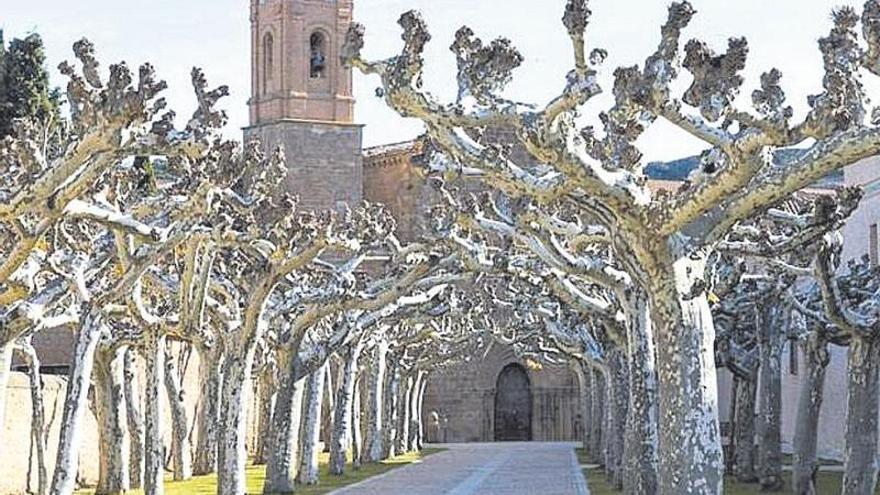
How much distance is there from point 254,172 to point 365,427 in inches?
960

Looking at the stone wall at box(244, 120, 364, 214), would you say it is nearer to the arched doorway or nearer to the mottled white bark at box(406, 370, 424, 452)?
the mottled white bark at box(406, 370, 424, 452)

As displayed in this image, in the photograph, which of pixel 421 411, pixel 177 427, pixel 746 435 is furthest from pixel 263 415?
pixel 421 411

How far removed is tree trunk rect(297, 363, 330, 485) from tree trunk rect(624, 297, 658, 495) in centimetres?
1094

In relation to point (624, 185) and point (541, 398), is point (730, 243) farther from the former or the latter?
point (541, 398)

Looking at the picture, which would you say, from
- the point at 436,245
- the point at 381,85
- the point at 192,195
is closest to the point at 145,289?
the point at 436,245

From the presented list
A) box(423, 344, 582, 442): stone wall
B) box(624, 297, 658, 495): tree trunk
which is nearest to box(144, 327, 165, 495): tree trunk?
box(624, 297, 658, 495): tree trunk

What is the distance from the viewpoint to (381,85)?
17656 millimetres

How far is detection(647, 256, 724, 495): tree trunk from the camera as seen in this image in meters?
16.7

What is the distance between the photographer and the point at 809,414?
27.2 meters

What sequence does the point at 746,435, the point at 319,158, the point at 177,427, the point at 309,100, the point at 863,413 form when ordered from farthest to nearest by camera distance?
1. the point at 319,158
2. the point at 309,100
3. the point at 177,427
4. the point at 746,435
5. the point at 863,413

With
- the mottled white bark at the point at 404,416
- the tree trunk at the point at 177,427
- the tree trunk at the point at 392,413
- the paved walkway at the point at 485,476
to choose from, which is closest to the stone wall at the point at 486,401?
the mottled white bark at the point at 404,416

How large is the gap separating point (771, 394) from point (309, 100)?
42.3 metres

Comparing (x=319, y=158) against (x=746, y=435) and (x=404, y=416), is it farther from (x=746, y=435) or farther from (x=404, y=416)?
(x=746, y=435)

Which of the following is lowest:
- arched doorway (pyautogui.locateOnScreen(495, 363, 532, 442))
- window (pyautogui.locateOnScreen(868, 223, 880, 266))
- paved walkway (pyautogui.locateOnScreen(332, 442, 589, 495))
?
paved walkway (pyautogui.locateOnScreen(332, 442, 589, 495))
